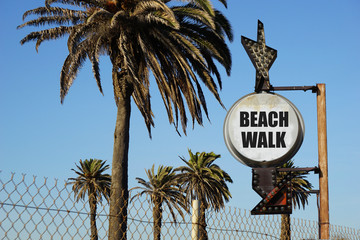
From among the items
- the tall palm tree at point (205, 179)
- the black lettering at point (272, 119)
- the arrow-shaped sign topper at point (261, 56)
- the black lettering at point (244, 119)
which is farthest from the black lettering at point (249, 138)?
the tall palm tree at point (205, 179)

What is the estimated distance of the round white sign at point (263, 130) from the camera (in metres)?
6.91

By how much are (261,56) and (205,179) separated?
41.4 meters

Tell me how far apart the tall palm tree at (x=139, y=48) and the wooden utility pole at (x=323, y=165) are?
40.6 feet

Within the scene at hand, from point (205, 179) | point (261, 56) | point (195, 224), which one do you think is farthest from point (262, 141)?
point (205, 179)

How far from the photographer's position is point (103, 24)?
2075 cm

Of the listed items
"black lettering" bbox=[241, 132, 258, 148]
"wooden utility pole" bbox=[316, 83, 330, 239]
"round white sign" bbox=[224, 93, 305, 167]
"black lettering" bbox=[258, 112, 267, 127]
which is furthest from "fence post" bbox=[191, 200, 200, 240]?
"wooden utility pole" bbox=[316, 83, 330, 239]

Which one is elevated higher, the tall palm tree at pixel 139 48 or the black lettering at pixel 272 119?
the tall palm tree at pixel 139 48

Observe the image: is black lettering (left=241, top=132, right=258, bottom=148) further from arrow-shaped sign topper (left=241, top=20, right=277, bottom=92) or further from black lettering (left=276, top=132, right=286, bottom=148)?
arrow-shaped sign topper (left=241, top=20, right=277, bottom=92)

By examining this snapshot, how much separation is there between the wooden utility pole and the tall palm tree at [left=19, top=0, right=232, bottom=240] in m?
12.4

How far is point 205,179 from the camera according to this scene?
48062mm

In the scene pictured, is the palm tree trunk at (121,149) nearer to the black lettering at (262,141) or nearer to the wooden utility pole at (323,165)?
the wooden utility pole at (323,165)

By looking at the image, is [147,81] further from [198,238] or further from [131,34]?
[198,238]

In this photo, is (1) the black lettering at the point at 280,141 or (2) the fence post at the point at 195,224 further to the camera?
(1) the black lettering at the point at 280,141

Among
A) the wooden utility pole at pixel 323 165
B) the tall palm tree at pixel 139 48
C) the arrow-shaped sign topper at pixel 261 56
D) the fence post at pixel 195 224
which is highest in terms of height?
the tall palm tree at pixel 139 48
